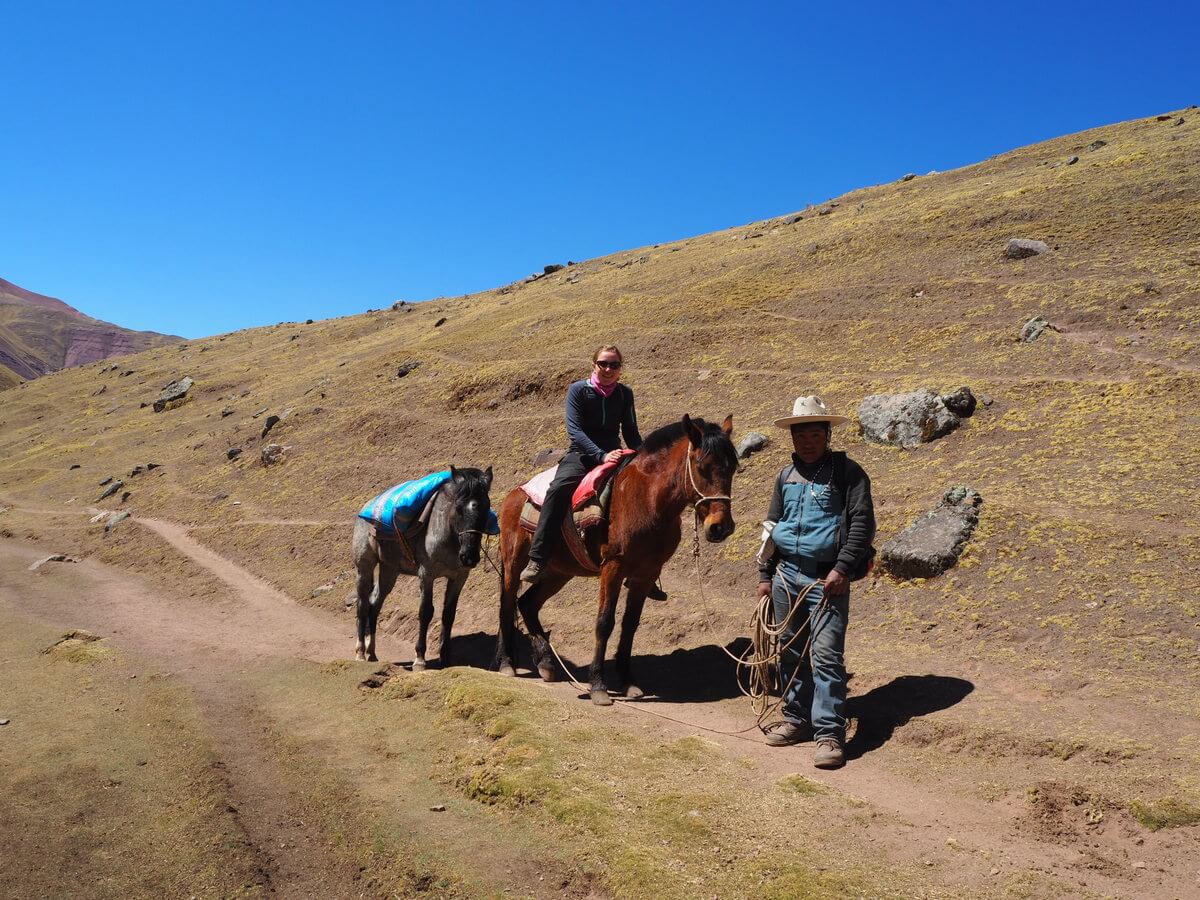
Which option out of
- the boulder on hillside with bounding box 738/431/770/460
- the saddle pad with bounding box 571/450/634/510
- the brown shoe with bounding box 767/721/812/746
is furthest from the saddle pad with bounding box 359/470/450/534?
the boulder on hillside with bounding box 738/431/770/460

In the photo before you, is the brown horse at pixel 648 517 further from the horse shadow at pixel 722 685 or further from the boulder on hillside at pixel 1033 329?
the boulder on hillside at pixel 1033 329

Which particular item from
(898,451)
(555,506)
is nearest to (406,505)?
(555,506)

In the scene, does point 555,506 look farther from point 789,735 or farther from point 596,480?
point 789,735

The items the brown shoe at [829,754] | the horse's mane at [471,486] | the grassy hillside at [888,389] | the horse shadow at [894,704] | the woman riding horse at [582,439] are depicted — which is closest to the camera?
the brown shoe at [829,754]

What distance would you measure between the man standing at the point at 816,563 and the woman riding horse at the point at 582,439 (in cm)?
276

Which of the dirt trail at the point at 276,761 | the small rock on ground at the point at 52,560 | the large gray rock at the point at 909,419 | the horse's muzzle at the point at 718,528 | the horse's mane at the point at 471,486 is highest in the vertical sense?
the large gray rock at the point at 909,419

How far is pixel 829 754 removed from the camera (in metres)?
6.75

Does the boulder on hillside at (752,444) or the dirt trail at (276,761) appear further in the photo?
the boulder on hillside at (752,444)

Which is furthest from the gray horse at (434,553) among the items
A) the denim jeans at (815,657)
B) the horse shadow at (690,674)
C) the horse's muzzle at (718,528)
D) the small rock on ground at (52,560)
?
the small rock on ground at (52,560)

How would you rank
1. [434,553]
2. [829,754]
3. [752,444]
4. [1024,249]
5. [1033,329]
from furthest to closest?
[1024,249]
[1033,329]
[752,444]
[434,553]
[829,754]

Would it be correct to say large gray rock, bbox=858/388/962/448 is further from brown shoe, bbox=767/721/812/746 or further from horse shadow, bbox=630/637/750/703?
brown shoe, bbox=767/721/812/746

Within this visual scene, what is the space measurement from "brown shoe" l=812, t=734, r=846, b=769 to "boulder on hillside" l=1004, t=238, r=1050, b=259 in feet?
77.5

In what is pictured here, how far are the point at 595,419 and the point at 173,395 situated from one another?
4861 cm

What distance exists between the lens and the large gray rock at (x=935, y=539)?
10914 mm
